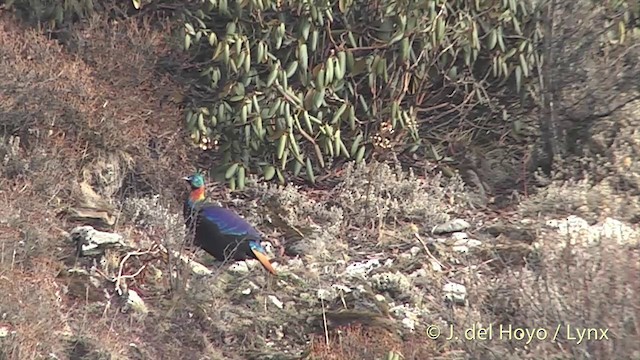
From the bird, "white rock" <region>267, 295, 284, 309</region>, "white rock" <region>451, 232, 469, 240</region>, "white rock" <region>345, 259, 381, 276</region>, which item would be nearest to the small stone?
"white rock" <region>451, 232, 469, 240</region>

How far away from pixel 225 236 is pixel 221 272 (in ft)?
0.64

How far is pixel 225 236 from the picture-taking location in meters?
5.25

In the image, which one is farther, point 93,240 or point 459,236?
point 459,236

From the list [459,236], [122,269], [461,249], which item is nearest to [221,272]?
[122,269]

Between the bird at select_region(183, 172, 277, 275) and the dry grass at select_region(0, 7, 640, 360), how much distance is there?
101 millimetres

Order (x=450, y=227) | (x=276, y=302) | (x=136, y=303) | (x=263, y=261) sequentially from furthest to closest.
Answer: (x=450, y=227) < (x=263, y=261) < (x=276, y=302) < (x=136, y=303)

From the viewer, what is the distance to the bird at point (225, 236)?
525 centimetres

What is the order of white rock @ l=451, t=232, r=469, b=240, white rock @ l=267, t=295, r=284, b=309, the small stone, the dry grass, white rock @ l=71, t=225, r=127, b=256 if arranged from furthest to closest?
1. the small stone
2. white rock @ l=451, t=232, r=469, b=240
3. white rock @ l=71, t=225, r=127, b=256
4. white rock @ l=267, t=295, r=284, b=309
5. the dry grass

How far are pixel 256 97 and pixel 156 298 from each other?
1868mm

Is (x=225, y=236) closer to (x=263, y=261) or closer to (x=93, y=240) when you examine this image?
(x=263, y=261)

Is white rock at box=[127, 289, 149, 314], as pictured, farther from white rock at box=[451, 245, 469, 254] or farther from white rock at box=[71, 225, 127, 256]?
white rock at box=[451, 245, 469, 254]

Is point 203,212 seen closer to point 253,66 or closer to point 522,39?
point 253,66

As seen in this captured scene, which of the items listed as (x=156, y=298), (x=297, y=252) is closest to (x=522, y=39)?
(x=297, y=252)

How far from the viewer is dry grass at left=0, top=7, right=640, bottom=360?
3790 millimetres
